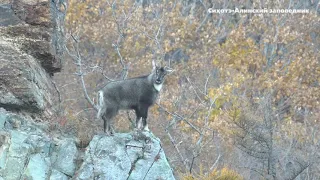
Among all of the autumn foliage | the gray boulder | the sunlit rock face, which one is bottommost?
the autumn foliage

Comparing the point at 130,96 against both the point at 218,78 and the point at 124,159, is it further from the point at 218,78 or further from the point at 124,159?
the point at 218,78

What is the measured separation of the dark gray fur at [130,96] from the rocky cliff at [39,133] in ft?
2.93

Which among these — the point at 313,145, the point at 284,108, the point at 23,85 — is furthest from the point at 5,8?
the point at 284,108

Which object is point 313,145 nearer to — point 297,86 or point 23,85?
point 23,85

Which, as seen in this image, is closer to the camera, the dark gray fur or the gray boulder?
the gray boulder

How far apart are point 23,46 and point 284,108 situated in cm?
2140

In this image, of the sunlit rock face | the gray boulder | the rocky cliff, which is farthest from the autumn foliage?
the gray boulder

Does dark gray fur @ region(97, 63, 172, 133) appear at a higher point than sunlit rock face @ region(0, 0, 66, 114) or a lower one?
lower

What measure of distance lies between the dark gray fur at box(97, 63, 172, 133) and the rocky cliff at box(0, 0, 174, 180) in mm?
892

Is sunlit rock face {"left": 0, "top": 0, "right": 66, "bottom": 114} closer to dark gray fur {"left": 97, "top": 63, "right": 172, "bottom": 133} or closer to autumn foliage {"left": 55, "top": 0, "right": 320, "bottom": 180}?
dark gray fur {"left": 97, "top": 63, "right": 172, "bottom": 133}

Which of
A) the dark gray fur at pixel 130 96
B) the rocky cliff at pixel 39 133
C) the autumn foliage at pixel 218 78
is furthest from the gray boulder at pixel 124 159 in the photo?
the autumn foliage at pixel 218 78

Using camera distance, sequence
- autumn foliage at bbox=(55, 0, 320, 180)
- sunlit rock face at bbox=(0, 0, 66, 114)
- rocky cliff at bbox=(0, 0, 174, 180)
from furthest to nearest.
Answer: autumn foliage at bbox=(55, 0, 320, 180) → sunlit rock face at bbox=(0, 0, 66, 114) → rocky cliff at bbox=(0, 0, 174, 180)

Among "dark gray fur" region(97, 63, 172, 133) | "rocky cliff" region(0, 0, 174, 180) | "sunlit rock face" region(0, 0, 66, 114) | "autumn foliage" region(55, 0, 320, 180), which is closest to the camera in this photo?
"rocky cliff" region(0, 0, 174, 180)

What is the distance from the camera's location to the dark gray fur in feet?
37.8
